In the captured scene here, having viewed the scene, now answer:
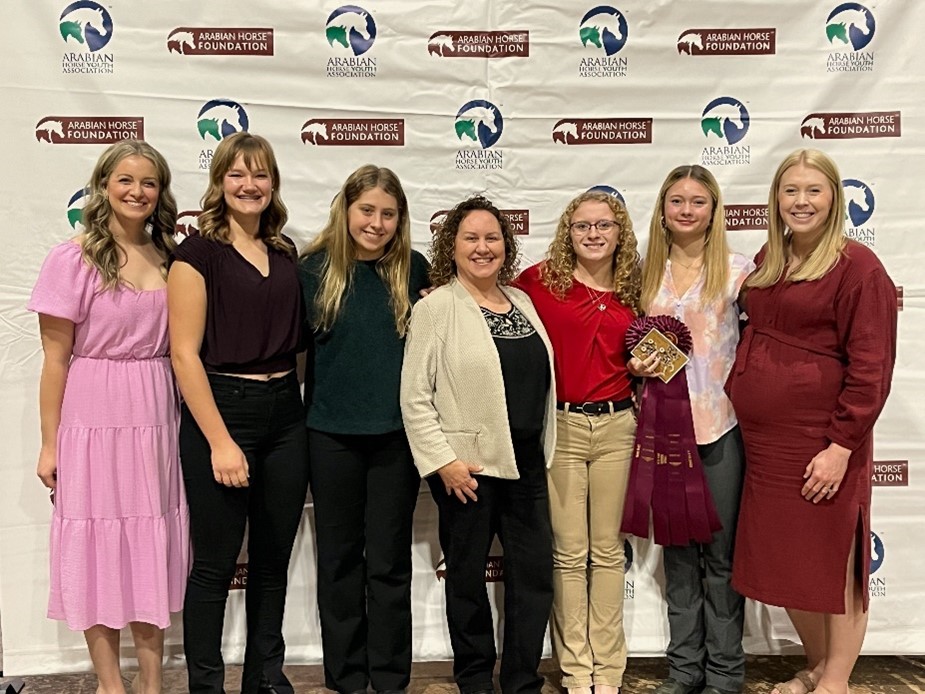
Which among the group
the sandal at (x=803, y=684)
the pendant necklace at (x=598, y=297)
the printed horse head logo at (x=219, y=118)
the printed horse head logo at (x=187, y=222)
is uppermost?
the printed horse head logo at (x=219, y=118)

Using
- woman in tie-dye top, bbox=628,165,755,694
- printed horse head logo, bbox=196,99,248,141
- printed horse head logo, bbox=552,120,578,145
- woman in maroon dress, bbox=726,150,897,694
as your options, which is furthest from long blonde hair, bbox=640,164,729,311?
printed horse head logo, bbox=196,99,248,141

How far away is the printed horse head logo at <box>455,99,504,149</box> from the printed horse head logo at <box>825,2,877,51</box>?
3.89 feet

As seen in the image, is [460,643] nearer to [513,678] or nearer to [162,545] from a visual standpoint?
[513,678]

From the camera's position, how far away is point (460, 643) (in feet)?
7.93

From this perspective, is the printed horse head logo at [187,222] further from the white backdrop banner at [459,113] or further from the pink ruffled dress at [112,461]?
the pink ruffled dress at [112,461]

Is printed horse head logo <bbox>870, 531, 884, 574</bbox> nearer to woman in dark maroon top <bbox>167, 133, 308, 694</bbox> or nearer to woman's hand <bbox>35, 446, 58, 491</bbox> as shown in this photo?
woman in dark maroon top <bbox>167, 133, 308, 694</bbox>

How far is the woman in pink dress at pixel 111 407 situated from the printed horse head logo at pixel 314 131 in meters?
0.57

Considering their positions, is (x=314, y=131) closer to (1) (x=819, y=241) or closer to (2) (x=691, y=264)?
(2) (x=691, y=264)

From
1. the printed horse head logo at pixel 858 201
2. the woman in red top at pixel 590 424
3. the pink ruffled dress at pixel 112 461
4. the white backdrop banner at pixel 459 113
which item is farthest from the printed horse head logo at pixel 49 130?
the printed horse head logo at pixel 858 201

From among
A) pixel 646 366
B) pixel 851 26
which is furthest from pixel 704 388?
pixel 851 26

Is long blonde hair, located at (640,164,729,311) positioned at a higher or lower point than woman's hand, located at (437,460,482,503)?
higher

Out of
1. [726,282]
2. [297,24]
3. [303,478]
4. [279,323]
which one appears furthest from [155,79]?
[726,282]

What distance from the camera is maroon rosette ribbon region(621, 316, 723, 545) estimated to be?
92.9 inches

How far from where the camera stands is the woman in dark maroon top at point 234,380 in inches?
82.5
